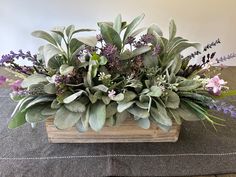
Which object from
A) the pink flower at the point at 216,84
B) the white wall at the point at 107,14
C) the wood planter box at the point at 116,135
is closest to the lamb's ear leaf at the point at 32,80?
the wood planter box at the point at 116,135

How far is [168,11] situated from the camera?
2.00m

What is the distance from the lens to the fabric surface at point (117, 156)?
61 centimetres

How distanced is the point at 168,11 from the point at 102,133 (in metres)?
1.58

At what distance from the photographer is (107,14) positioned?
1998 mm

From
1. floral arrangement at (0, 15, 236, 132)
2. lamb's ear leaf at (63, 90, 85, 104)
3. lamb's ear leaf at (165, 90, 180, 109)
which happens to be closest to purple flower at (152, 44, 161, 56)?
floral arrangement at (0, 15, 236, 132)

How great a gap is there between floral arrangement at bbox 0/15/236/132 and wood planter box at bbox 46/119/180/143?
59 millimetres

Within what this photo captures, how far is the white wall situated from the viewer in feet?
6.39

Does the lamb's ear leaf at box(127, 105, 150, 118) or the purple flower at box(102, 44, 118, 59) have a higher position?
the purple flower at box(102, 44, 118, 59)

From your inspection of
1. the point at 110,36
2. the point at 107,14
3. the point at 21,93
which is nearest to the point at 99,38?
the point at 110,36

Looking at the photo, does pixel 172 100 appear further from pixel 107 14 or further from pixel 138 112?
pixel 107 14

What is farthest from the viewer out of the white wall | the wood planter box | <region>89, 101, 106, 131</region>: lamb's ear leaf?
the white wall

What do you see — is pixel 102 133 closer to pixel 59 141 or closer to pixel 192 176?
pixel 59 141

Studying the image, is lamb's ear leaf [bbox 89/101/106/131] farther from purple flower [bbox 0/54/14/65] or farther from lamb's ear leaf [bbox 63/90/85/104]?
purple flower [bbox 0/54/14/65]

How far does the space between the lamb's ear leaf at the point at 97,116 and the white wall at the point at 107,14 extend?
1525 mm
